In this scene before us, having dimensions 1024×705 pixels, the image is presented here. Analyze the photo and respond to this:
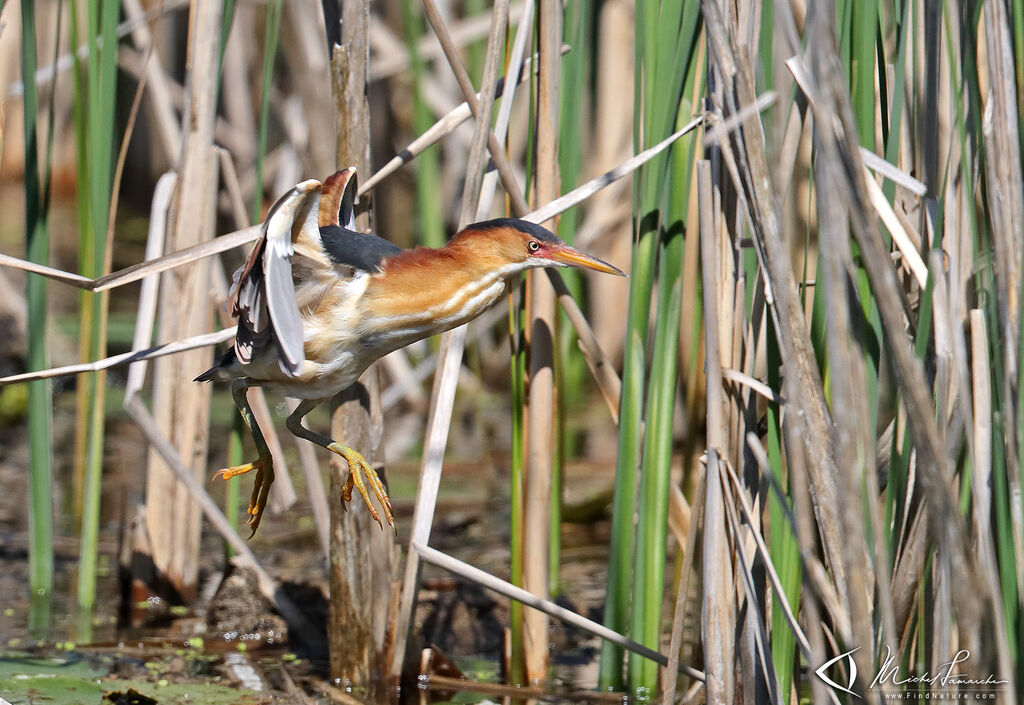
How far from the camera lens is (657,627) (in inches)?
87.7

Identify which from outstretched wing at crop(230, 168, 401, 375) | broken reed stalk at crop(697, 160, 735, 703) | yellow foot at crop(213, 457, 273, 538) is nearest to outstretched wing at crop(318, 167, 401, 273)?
outstretched wing at crop(230, 168, 401, 375)

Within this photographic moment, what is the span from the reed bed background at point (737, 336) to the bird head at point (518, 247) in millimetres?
144

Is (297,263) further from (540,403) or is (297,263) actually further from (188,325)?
(188,325)

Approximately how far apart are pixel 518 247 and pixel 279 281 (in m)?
0.42

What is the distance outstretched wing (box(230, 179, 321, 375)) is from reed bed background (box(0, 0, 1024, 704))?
21 cm

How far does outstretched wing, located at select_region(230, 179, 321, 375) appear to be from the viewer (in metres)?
1.77

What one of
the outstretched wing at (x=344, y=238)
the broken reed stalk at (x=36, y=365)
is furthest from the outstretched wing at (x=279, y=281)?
the broken reed stalk at (x=36, y=365)

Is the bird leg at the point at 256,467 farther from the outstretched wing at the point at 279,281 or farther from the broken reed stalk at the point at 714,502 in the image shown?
the broken reed stalk at the point at 714,502

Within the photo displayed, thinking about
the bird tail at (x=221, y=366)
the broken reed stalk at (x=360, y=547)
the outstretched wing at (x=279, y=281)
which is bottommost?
the broken reed stalk at (x=360, y=547)

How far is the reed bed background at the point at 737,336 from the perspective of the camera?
1.54m

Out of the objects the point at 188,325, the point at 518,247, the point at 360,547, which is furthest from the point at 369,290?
the point at 188,325

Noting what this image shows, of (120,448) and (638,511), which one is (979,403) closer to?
(638,511)

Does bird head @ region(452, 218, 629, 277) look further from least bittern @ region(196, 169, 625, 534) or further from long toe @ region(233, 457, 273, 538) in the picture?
long toe @ region(233, 457, 273, 538)

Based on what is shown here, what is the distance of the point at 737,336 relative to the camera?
6.51 feet
